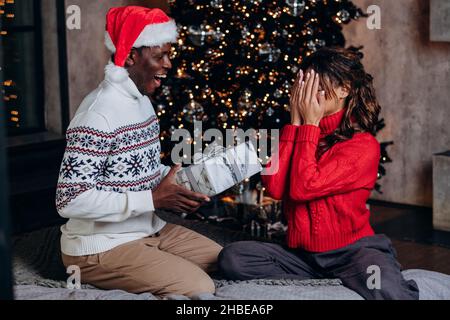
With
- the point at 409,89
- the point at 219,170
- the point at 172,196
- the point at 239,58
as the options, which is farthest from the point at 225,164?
the point at 409,89

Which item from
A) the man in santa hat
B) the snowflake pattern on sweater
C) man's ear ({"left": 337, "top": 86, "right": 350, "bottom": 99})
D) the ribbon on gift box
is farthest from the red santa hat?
man's ear ({"left": 337, "top": 86, "right": 350, "bottom": 99})

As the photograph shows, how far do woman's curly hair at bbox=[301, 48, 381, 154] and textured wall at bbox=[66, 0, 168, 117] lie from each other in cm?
277

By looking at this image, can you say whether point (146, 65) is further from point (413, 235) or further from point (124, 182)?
point (413, 235)

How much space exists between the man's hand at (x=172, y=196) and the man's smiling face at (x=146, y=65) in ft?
1.16

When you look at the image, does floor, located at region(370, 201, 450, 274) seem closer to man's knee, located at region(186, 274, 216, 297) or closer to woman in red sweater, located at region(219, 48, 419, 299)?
woman in red sweater, located at region(219, 48, 419, 299)

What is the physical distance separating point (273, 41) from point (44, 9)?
1.61 meters

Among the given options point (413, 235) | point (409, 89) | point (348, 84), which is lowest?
point (413, 235)

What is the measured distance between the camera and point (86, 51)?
17.6 ft

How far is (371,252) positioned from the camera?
273cm

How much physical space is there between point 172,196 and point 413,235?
2477 millimetres

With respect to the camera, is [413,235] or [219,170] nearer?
[219,170]
